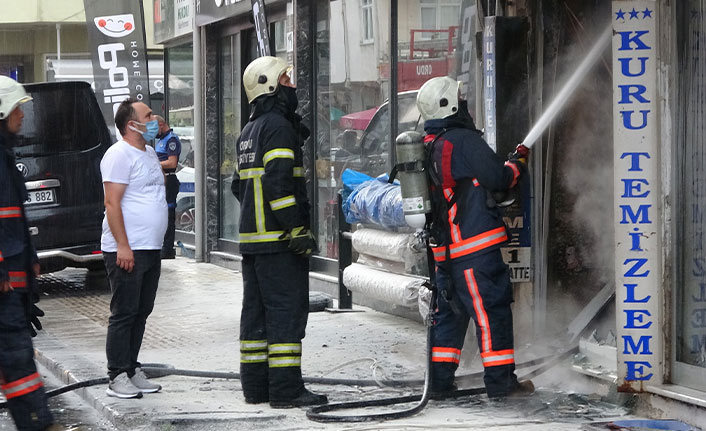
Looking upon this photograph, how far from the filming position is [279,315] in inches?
260

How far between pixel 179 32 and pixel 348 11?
18.8 ft

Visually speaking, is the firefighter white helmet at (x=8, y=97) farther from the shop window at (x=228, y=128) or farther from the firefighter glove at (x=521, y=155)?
the shop window at (x=228, y=128)

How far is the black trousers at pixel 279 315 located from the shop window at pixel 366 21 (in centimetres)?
442

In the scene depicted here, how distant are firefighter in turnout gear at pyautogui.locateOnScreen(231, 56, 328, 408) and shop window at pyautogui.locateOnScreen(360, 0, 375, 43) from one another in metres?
3.99

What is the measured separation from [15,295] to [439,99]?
255 centimetres

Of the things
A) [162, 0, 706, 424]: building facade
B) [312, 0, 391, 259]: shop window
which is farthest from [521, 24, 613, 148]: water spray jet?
[312, 0, 391, 259]: shop window

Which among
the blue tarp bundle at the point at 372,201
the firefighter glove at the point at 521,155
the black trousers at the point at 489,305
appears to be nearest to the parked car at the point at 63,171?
the blue tarp bundle at the point at 372,201

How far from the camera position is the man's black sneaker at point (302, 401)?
6.61m

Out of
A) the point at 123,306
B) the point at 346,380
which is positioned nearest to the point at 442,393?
the point at 346,380

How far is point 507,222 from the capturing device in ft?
23.7

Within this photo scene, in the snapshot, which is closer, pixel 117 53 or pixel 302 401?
pixel 302 401

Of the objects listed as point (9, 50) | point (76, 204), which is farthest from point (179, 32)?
point (9, 50)

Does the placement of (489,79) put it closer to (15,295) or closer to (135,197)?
(135,197)

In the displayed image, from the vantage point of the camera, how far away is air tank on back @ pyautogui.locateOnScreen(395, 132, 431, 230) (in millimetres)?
6453
